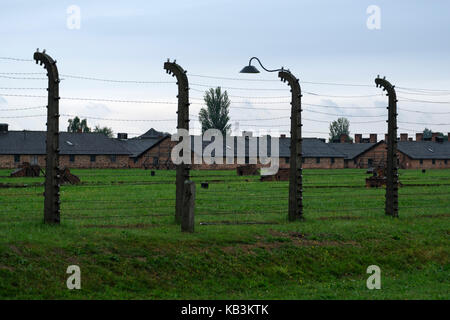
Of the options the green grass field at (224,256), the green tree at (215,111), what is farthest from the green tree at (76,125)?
the green grass field at (224,256)

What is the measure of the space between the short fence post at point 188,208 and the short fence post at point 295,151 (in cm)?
466

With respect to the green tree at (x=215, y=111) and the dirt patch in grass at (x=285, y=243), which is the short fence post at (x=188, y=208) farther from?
the green tree at (x=215, y=111)

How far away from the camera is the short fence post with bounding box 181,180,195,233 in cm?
1814

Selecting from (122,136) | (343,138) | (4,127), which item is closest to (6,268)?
(4,127)

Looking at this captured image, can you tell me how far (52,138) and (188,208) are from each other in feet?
12.9

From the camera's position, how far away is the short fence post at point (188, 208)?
59.5 ft

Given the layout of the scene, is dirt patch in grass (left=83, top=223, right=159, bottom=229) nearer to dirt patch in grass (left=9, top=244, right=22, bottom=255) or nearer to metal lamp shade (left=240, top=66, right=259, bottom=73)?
dirt patch in grass (left=9, top=244, right=22, bottom=255)

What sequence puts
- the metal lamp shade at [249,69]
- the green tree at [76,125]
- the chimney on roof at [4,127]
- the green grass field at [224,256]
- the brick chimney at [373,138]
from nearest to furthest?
the green grass field at [224,256] < the metal lamp shade at [249,69] < the chimney on roof at [4,127] < the brick chimney at [373,138] < the green tree at [76,125]

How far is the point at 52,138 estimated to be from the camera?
1820 centimetres

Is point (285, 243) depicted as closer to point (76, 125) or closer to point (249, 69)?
point (249, 69)

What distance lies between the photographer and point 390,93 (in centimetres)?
2448

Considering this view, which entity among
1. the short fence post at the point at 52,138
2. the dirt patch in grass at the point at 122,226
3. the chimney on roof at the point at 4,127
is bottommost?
the dirt patch in grass at the point at 122,226
